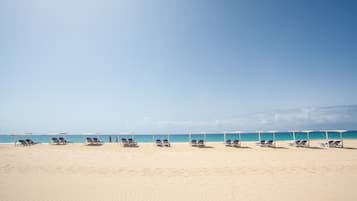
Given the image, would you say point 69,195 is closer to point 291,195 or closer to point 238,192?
point 238,192

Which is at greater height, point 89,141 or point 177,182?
point 89,141

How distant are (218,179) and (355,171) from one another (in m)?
6.11

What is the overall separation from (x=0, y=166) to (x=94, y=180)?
19.0 feet

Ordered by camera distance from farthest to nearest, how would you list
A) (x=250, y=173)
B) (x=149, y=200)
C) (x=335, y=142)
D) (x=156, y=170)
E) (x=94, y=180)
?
(x=335, y=142) < (x=156, y=170) < (x=250, y=173) < (x=94, y=180) < (x=149, y=200)

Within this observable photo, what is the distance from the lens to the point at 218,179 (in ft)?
24.6

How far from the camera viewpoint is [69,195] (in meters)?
5.82

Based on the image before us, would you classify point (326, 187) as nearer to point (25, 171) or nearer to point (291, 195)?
point (291, 195)

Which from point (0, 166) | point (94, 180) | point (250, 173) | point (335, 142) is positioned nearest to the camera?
point (94, 180)

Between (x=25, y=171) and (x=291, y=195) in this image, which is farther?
(x=25, y=171)

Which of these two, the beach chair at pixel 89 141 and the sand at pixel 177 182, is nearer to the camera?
the sand at pixel 177 182

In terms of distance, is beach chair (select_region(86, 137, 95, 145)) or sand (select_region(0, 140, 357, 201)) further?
beach chair (select_region(86, 137, 95, 145))

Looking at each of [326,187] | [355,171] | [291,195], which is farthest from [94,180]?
[355,171]

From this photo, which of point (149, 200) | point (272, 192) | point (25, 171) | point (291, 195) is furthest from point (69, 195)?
point (291, 195)

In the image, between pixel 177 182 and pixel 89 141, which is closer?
pixel 177 182
